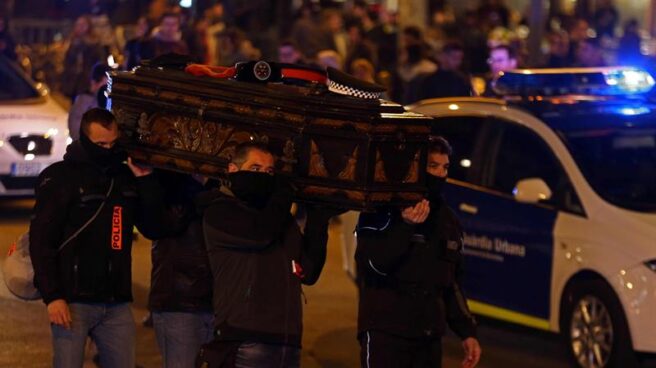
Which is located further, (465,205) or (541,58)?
(541,58)

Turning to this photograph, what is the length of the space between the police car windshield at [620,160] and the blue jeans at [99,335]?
3.53 meters

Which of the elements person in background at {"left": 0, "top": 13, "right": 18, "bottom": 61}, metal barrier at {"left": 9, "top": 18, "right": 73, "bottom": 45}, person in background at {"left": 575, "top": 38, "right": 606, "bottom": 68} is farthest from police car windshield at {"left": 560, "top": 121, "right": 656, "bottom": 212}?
metal barrier at {"left": 9, "top": 18, "right": 73, "bottom": 45}

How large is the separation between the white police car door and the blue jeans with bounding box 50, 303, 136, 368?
338 centimetres

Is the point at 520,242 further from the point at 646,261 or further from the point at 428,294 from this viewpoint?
the point at 428,294

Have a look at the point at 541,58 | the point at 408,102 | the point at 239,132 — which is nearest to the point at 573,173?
the point at 239,132

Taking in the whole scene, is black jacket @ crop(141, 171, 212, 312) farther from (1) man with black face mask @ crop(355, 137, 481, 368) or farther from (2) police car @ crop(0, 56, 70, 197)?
(2) police car @ crop(0, 56, 70, 197)

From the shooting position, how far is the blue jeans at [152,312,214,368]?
→ 23.2 feet

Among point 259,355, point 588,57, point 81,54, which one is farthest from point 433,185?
point 81,54

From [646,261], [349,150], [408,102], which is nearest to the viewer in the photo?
[349,150]

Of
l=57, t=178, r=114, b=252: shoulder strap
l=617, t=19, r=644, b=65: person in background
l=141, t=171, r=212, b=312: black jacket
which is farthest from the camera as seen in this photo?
l=617, t=19, r=644, b=65: person in background

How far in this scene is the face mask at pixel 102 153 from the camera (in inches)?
266

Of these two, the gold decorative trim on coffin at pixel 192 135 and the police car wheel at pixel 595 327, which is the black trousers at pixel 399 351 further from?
the police car wheel at pixel 595 327

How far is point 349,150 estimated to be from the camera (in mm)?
6012

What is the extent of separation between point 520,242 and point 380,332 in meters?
3.25
